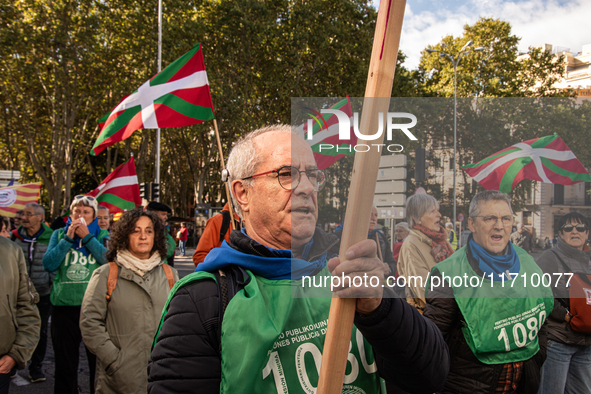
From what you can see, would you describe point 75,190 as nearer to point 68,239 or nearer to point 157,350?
point 68,239

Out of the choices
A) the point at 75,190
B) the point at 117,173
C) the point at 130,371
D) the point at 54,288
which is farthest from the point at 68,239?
the point at 75,190

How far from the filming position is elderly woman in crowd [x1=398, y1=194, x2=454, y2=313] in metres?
0.89

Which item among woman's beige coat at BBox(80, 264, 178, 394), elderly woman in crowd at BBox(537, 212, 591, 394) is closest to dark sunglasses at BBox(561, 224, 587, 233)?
elderly woman in crowd at BBox(537, 212, 591, 394)

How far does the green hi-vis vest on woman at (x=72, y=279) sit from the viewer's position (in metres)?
4.04

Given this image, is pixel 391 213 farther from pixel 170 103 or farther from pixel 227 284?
pixel 170 103

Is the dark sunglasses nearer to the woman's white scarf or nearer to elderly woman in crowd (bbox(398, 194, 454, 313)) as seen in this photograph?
elderly woman in crowd (bbox(398, 194, 454, 313))

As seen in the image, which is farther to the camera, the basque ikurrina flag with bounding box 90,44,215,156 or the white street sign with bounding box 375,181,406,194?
the basque ikurrina flag with bounding box 90,44,215,156

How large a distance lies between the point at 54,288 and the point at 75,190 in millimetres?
28046

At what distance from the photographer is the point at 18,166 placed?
24766 mm

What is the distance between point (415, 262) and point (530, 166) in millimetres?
323

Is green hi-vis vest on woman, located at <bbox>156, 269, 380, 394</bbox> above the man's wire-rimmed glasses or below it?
below

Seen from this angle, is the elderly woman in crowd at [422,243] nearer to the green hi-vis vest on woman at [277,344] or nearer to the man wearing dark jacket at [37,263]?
the green hi-vis vest on woman at [277,344]

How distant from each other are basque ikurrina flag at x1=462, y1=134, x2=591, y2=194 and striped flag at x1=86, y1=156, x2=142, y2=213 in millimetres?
6364

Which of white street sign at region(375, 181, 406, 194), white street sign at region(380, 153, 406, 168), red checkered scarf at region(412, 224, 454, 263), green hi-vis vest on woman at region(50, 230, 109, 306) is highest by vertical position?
white street sign at region(380, 153, 406, 168)
